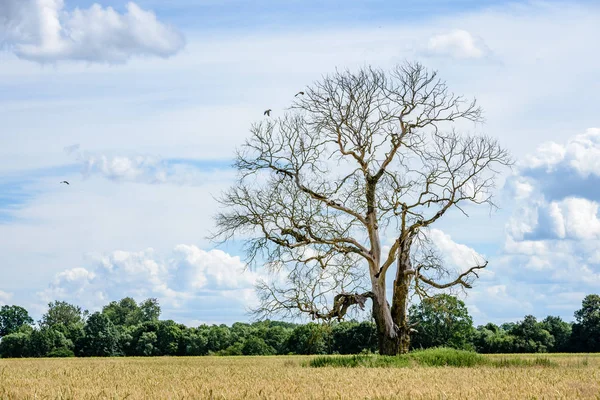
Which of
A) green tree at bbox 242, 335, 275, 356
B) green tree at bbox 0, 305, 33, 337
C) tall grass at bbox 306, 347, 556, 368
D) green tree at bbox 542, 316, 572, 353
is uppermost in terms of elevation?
green tree at bbox 0, 305, 33, 337

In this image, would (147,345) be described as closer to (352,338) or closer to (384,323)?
(352,338)

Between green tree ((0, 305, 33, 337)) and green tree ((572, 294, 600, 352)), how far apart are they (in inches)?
3406

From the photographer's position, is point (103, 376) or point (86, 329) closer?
point (103, 376)

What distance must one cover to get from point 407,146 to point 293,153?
15.8 feet

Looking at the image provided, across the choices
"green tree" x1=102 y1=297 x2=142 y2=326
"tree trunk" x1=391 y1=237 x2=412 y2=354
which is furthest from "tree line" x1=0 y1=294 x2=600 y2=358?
"green tree" x1=102 y1=297 x2=142 y2=326

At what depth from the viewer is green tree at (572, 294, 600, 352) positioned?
5712cm

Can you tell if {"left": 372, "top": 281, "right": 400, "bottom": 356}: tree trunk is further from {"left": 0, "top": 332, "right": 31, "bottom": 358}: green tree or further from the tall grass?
{"left": 0, "top": 332, "right": 31, "bottom": 358}: green tree

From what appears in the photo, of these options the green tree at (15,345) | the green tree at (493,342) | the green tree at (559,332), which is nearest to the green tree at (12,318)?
the green tree at (15,345)

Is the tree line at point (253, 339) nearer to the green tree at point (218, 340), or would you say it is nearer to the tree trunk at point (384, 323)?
the green tree at point (218, 340)

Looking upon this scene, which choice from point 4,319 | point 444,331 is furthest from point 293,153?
point 4,319

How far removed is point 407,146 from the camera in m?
28.1

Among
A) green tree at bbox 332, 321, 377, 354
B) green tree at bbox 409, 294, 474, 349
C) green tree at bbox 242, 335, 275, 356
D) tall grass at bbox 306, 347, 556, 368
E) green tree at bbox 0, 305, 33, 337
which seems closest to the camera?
tall grass at bbox 306, 347, 556, 368

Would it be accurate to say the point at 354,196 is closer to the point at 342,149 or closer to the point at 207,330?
the point at 342,149

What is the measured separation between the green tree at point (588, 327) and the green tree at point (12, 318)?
86503 mm
